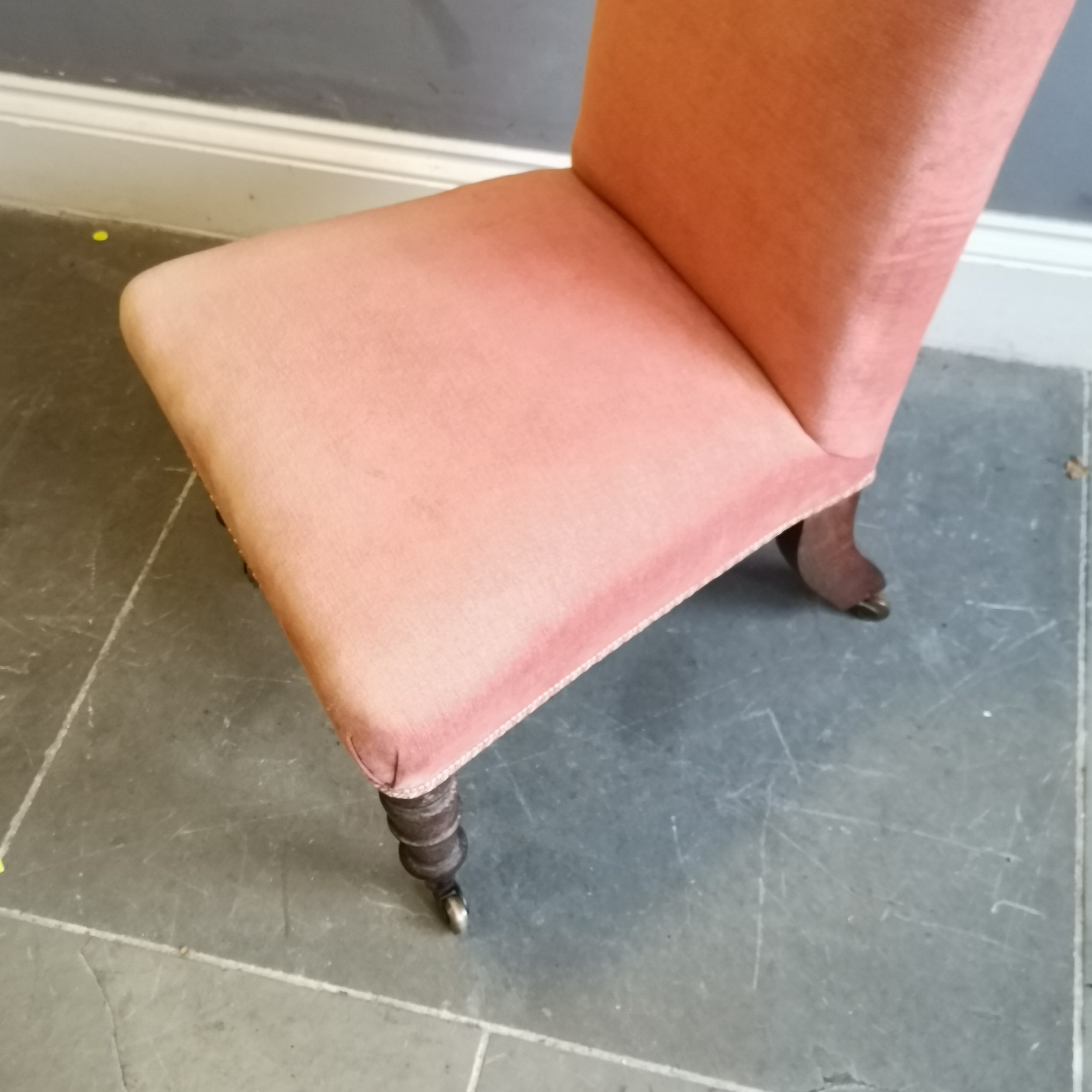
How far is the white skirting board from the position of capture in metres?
1.25

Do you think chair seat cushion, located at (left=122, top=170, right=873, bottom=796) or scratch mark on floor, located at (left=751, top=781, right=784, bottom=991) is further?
scratch mark on floor, located at (left=751, top=781, right=784, bottom=991)

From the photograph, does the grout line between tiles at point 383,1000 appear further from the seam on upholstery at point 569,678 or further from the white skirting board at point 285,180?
the white skirting board at point 285,180

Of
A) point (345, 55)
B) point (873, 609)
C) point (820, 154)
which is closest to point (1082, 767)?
point (873, 609)

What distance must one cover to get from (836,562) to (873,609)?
137mm

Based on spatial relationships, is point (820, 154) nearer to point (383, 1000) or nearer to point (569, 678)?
point (569, 678)

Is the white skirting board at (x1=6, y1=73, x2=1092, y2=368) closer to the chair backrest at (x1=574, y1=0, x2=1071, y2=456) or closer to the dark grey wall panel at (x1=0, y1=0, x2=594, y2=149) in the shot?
the dark grey wall panel at (x1=0, y1=0, x2=594, y2=149)

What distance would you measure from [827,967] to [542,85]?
109cm

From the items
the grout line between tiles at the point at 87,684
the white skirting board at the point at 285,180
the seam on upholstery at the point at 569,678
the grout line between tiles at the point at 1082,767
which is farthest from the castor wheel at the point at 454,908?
the white skirting board at the point at 285,180

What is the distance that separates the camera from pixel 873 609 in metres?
1.11

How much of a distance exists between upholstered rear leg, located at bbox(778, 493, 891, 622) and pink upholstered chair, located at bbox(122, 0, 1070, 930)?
7cm

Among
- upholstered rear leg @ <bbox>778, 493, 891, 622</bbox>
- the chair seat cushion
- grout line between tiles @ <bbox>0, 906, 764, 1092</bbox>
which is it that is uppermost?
the chair seat cushion

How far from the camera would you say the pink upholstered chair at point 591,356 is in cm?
61

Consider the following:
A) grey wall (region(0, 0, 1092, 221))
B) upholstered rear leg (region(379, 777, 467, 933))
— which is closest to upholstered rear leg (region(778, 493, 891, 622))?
upholstered rear leg (region(379, 777, 467, 933))

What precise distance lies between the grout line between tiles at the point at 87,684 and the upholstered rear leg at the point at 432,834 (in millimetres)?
480
